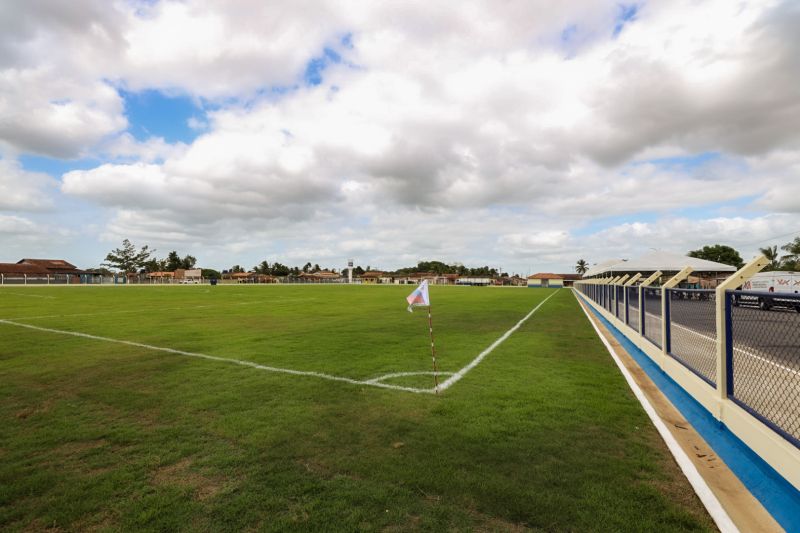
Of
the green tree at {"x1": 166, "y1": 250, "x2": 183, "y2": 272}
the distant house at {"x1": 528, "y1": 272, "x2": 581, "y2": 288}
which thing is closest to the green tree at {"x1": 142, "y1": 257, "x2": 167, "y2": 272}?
the green tree at {"x1": 166, "y1": 250, "x2": 183, "y2": 272}

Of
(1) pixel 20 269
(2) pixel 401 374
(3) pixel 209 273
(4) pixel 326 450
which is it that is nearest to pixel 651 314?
(2) pixel 401 374

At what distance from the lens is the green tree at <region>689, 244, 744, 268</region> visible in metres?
101

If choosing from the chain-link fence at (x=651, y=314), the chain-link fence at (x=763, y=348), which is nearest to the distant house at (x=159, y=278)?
the chain-link fence at (x=651, y=314)

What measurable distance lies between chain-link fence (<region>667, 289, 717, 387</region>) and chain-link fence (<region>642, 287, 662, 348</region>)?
1603 mm

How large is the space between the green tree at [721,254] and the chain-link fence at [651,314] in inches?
4515

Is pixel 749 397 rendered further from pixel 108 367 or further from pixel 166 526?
pixel 108 367

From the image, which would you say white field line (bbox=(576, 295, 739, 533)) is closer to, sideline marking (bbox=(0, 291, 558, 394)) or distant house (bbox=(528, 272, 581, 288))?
sideline marking (bbox=(0, 291, 558, 394))

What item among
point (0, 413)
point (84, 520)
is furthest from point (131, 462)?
point (0, 413)

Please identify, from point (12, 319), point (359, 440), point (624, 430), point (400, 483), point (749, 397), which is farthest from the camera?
point (12, 319)

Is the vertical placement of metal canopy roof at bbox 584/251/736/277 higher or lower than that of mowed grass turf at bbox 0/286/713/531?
higher

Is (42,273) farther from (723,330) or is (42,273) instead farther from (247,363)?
(723,330)

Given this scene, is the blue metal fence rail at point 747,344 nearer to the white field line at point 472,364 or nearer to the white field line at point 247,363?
the white field line at point 472,364

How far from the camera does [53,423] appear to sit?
5.34 m

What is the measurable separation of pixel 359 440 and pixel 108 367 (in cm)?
657
